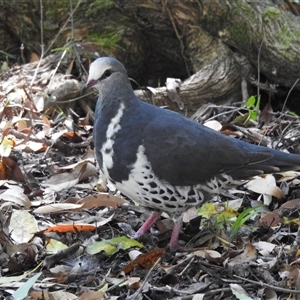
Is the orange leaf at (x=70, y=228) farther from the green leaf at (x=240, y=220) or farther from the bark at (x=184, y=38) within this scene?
the bark at (x=184, y=38)

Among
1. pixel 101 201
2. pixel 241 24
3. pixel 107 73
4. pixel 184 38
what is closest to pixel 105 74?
pixel 107 73

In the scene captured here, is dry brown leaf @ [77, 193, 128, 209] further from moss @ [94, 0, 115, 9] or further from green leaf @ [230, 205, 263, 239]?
moss @ [94, 0, 115, 9]

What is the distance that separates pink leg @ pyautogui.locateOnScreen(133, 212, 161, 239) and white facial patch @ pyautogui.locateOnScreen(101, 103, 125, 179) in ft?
1.45

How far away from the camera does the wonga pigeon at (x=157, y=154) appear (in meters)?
4.18

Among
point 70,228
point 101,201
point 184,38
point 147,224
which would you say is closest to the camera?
point 70,228

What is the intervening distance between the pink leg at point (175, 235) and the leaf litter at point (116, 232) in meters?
0.07

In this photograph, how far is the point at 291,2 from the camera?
702cm

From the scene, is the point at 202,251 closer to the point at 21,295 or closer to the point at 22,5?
the point at 21,295

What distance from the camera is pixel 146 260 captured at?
12.9 feet

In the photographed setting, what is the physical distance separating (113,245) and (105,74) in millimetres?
1030

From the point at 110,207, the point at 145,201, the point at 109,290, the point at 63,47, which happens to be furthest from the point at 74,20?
the point at 109,290

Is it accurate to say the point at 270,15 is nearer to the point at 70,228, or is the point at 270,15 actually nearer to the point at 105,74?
the point at 105,74

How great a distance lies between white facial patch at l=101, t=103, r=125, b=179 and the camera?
13.8ft

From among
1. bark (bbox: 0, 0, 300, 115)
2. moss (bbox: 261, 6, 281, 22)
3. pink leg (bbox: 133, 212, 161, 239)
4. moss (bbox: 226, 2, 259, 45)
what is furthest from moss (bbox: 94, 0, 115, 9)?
pink leg (bbox: 133, 212, 161, 239)
